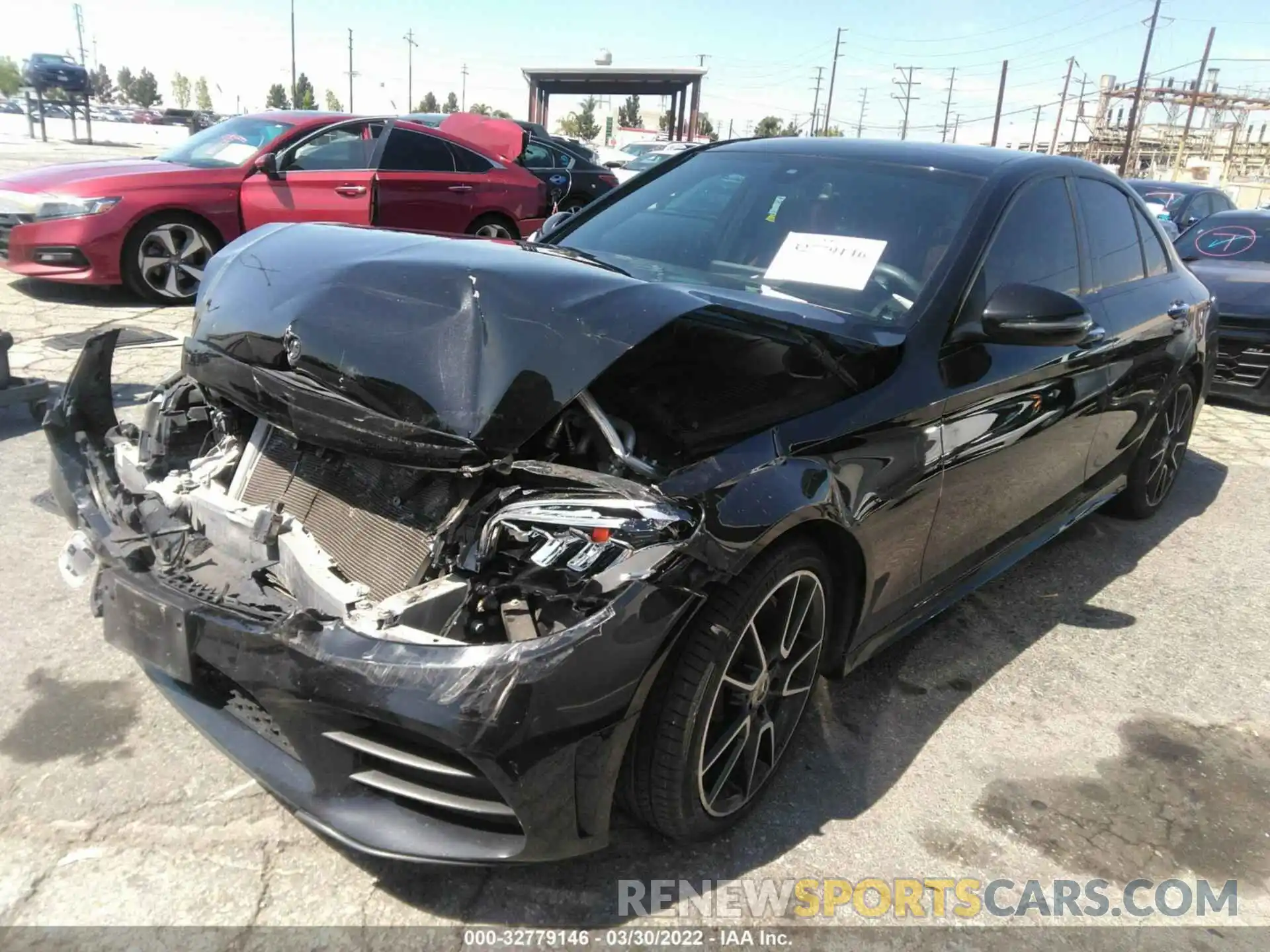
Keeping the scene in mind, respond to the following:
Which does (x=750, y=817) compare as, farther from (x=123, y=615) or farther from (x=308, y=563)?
(x=123, y=615)

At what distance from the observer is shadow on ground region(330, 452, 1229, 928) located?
6.79 feet

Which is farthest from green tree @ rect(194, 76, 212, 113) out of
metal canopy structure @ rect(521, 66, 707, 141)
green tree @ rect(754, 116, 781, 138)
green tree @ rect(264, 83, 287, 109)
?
metal canopy structure @ rect(521, 66, 707, 141)

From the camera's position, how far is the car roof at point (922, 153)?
10.2ft

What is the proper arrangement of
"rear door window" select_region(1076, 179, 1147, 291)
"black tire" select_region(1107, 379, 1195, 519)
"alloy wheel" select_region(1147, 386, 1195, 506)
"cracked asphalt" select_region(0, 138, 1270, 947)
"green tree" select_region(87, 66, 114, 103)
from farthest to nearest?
"green tree" select_region(87, 66, 114, 103) < "alloy wheel" select_region(1147, 386, 1195, 506) < "black tire" select_region(1107, 379, 1195, 519) < "rear door window" select_region(1076, 179, 1147, 291) < "cracked asphalt" select_region(0, 138, 1270, 947)

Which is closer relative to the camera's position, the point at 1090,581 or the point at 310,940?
the point at 310,940

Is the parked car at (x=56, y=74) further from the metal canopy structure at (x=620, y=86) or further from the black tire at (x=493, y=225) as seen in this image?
the black tire at (x=493, y=225)

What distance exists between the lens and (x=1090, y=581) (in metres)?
3.99

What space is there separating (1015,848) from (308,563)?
1909 millimetres

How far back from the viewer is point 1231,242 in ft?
26.7

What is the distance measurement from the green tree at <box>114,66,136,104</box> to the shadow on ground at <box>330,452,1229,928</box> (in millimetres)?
126991

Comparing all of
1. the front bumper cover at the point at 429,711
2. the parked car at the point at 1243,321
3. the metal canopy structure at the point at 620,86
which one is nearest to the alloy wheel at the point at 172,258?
the front bumper cover at the point at 429,711

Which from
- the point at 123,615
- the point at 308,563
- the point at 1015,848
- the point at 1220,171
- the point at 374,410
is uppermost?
the point at 1220,171


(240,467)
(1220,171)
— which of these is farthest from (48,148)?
(1220,171)

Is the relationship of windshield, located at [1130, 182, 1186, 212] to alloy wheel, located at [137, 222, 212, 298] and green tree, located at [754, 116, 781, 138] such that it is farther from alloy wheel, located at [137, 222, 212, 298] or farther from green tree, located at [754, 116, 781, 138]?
green tree, located at [754, 116, 781, 138]
